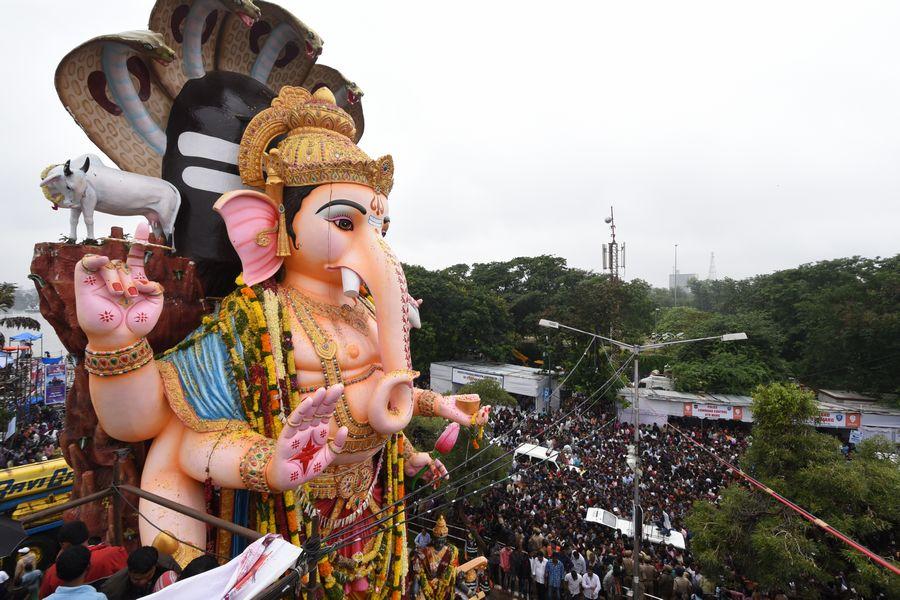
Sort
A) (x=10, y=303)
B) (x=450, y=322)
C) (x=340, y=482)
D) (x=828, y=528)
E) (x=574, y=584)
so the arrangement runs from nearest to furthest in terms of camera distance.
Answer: (x=340, y=482), (x=828, y=528), (x=574, y=584), (x=10, y=303), (x=450, y=322)

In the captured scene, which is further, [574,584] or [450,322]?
[450,322]

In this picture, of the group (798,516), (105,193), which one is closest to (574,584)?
(798,516)

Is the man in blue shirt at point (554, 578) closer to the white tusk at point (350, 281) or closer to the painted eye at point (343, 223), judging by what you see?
the white tusk at point (350, 281)

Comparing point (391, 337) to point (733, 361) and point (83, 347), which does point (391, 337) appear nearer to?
point (83, 347)

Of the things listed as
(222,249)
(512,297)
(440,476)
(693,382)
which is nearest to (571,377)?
(693,382)

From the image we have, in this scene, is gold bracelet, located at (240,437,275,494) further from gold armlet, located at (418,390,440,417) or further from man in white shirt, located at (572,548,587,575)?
man in white shirt, located at (572,548,587,575)

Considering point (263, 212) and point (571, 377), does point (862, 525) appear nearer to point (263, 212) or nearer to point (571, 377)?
point (263, 212)

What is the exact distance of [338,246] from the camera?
4160 mm

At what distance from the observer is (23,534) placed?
2988mm

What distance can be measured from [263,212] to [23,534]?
2.72 metres

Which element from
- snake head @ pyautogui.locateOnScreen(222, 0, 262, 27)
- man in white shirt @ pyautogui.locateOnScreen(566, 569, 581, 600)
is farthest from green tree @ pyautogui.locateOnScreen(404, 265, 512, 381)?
snake head @ pyautogui.locateOnScreen(222, 0, 262, 27)

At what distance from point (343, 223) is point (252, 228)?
78 cm

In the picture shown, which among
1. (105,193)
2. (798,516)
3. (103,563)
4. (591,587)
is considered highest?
(105,193)

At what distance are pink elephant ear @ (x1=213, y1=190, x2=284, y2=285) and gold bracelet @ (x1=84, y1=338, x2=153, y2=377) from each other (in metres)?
1.08
